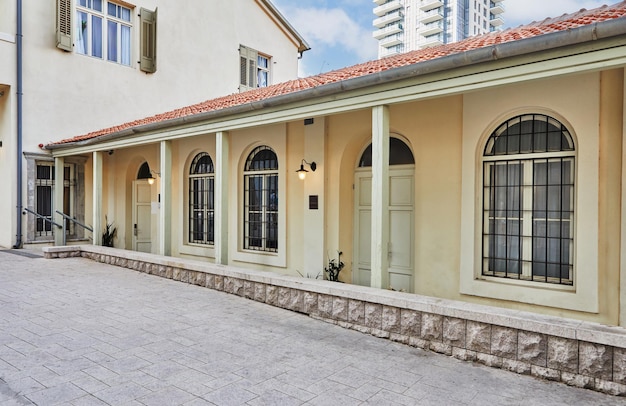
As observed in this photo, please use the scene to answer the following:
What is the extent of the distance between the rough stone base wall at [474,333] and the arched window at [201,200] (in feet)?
11.7

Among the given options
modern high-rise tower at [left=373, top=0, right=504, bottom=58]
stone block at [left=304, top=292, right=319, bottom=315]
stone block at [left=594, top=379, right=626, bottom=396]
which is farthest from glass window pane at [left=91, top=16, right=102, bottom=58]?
modern high-rise tower at [left=373, top=0, right=504, bottom=58]

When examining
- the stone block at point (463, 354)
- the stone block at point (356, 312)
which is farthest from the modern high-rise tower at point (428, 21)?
the stone block at point (463, 354)

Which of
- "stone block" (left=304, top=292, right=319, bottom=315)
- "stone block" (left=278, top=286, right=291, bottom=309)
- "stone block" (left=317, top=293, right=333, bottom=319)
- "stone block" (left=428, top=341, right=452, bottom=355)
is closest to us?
"stone block" (left=428, top=341, right=452, bottom=355)

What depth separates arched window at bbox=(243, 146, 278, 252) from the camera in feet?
29.1

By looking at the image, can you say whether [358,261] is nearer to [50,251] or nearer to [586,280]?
[586,280]

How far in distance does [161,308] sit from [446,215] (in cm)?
434

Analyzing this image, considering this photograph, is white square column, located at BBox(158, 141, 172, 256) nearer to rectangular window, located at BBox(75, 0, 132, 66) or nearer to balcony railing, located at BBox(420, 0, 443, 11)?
rectangular window, located at BBox(75, 0, 132, 66)

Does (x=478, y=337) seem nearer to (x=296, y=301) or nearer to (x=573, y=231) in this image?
(x=573, y=231)

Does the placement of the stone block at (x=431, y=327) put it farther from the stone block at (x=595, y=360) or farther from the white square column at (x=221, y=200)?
the white square column at (x=221, y=200)

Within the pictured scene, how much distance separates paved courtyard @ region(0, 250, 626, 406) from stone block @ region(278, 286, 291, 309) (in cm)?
13

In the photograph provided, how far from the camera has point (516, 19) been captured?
96.8 metres

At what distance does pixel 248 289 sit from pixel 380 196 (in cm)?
275

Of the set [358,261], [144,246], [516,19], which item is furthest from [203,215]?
[516,19]

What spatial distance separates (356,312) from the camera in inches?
212
